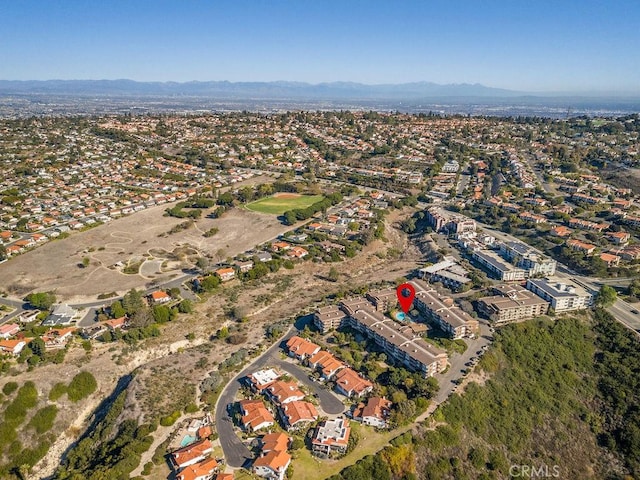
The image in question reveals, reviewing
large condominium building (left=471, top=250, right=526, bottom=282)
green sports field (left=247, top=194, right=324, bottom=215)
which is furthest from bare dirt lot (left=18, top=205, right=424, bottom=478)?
green sports field (left=247, top=194, right=324, bottom=215)

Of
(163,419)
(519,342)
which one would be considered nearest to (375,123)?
(519,342)

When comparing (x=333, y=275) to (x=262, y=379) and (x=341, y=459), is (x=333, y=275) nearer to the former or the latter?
(x=262, y=379)

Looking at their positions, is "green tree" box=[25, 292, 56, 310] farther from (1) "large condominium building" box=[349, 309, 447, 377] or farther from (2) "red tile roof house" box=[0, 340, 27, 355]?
(1) "large condominium building" box=[349, 309, 447, 377]

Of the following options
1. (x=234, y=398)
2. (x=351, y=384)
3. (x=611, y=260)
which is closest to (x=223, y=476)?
(x=234, y=398)

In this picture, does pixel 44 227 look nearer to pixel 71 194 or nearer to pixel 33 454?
pixel 71 194

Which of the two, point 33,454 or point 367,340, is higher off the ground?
point 367,340

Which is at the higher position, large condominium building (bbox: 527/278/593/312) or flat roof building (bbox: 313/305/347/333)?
large condominium building (bbox: 527/278/593/312)

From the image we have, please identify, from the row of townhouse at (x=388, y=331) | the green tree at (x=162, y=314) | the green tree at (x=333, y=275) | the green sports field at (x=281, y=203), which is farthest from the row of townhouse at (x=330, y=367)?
the green sports field at (x=281, y=203)
